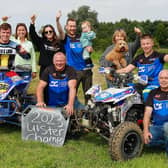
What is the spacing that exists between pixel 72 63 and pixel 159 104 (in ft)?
8.85

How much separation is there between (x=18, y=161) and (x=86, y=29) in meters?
3.33

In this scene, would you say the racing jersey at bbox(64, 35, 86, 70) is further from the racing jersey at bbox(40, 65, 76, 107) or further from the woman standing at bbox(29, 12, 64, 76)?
the racing jersey at bbox(40, 65, 76, 107)

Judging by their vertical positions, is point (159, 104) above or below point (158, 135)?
above

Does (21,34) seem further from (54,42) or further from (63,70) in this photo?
(63,70)

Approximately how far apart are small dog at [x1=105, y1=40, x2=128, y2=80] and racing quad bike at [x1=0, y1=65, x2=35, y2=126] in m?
1.61

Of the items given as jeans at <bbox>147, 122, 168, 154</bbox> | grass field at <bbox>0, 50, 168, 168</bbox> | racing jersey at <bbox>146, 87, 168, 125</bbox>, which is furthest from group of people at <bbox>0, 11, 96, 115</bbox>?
jeans at <bbox>147, 122, 168, 154</bbox>

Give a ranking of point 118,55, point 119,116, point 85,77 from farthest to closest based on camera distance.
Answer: point 85,77 → point 118,55 → point 119,116

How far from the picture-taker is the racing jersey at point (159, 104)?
5.50m

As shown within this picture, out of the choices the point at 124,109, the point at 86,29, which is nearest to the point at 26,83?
the point at 86,29

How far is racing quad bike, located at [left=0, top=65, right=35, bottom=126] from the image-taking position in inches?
258

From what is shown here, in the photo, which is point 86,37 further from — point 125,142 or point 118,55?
point 125,142

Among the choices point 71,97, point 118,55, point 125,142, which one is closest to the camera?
point 125,142

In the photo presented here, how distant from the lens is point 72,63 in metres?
7.76

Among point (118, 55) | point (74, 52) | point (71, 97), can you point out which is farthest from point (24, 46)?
point (118, 55)
